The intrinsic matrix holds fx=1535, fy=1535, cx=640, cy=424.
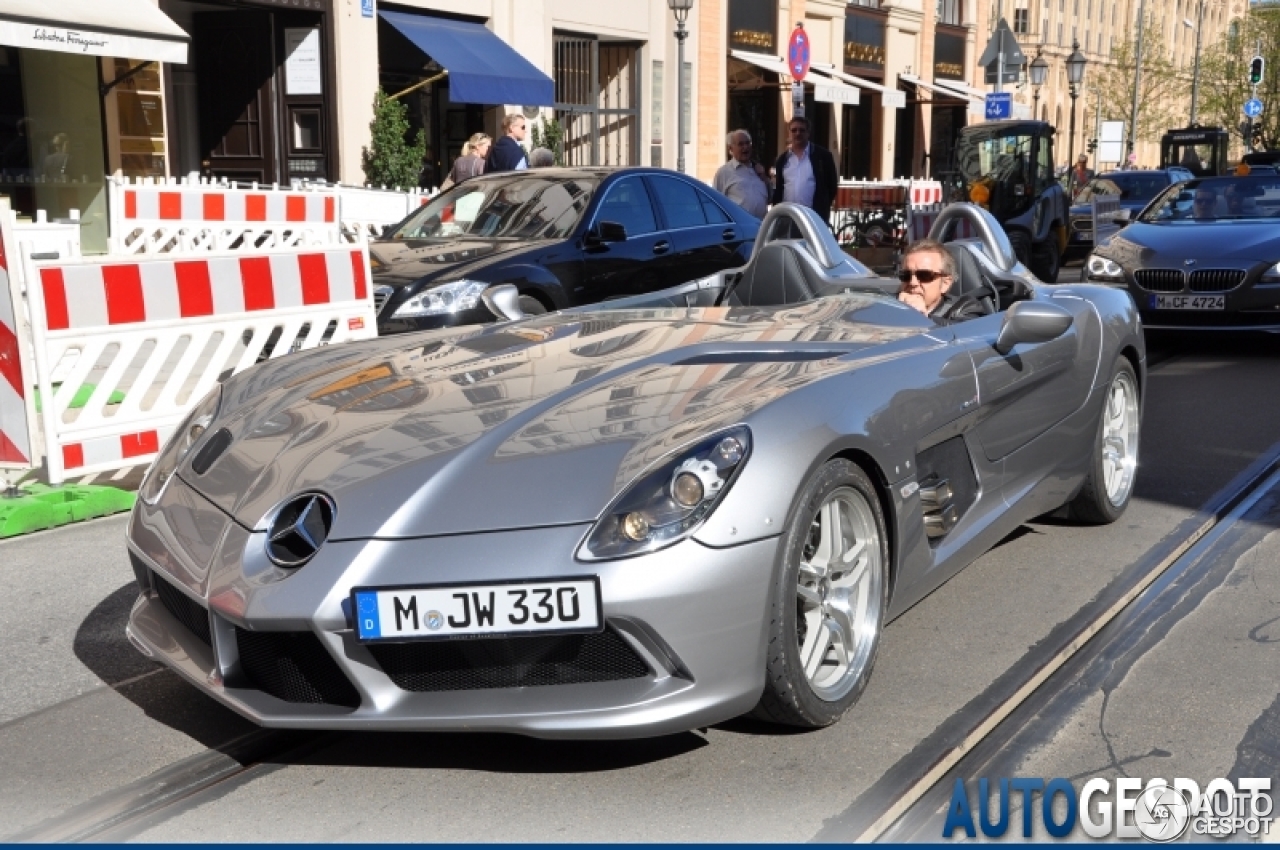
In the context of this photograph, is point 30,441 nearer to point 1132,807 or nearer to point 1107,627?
point 1107,627

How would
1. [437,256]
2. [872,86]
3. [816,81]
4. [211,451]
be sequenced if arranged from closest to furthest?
[211,451], [437,256], [816,81], [872,86]

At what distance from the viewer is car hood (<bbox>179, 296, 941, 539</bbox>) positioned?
3.34m

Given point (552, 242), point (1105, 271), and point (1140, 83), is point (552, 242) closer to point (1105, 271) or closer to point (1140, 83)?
point (1105, 271)

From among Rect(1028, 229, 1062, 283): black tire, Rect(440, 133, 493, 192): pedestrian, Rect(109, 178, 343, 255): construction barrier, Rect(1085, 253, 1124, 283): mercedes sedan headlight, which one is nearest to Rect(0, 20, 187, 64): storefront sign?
Rect(109, 178, 343, 255): construction barrier

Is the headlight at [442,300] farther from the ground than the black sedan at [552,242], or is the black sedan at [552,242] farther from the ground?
the black sedan at [552,242]

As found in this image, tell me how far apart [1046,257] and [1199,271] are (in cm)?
727

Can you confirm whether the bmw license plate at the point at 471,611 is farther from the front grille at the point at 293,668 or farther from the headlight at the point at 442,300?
the headlight at the point at 442,300

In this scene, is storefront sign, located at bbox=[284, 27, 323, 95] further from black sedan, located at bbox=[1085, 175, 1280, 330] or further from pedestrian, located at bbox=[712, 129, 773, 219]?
black sedan, located at bbox=[1085, 175, 1280, 330]

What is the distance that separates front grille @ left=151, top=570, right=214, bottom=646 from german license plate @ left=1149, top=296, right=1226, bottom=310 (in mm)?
9192

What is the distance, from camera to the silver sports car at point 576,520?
3.21m

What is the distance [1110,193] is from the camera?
80.7ft

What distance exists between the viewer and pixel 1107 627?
4.62 metres

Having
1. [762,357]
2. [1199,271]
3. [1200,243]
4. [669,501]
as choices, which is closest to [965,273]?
[762,357]

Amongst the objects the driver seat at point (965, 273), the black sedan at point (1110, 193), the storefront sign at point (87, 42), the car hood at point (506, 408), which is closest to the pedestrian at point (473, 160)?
the storefront sign at point (87, 42)
